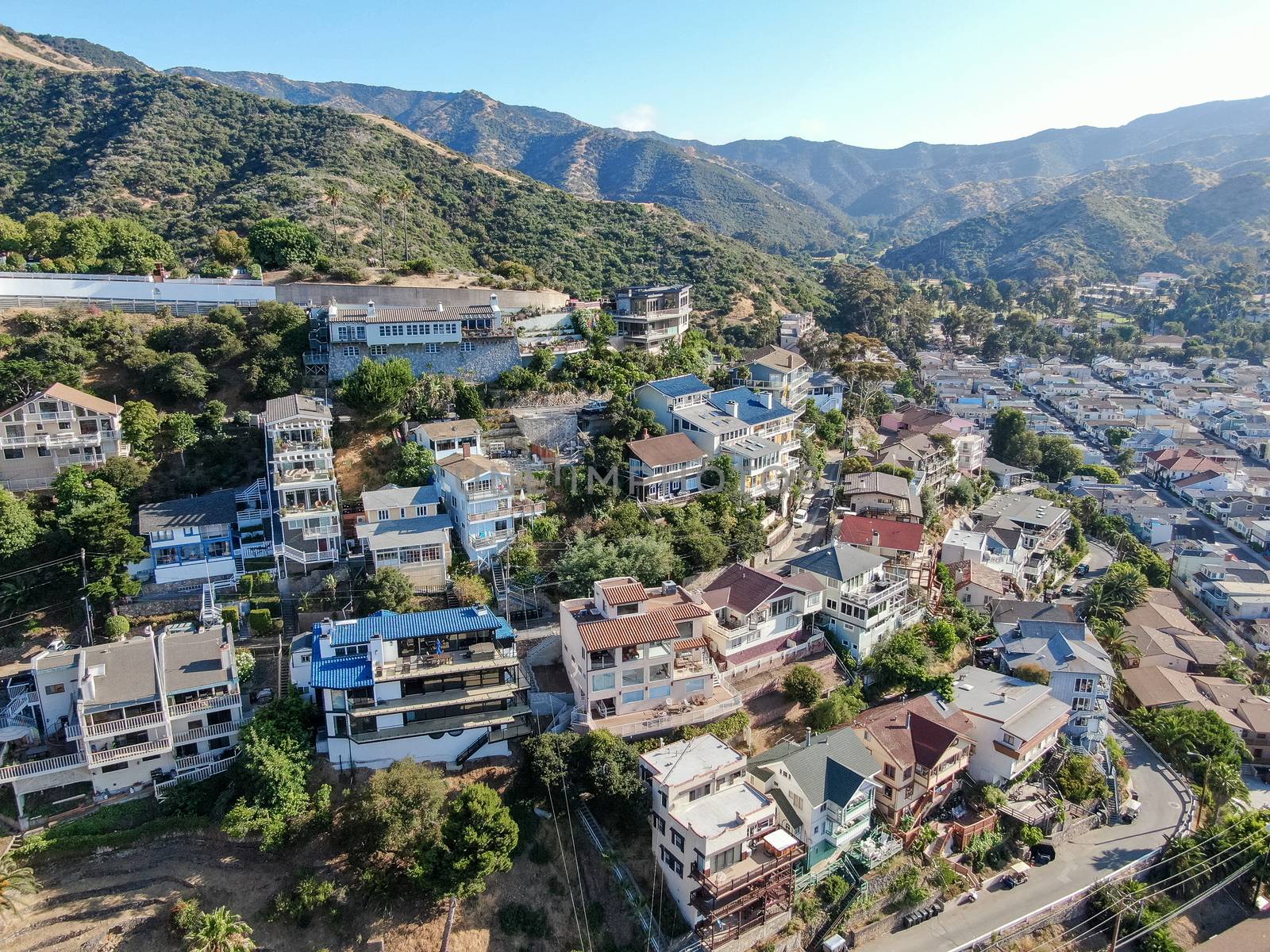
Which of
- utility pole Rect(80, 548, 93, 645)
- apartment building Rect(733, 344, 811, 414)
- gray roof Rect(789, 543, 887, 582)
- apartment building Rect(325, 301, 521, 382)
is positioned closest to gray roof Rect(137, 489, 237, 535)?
utility pole Rect(80, 548, 93, 645)

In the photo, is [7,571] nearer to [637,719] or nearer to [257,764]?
[257,764]

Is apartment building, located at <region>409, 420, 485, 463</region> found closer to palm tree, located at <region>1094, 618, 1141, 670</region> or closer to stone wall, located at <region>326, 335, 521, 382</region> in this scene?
stone wall, located at <region>326, 335, 521, 382</region>

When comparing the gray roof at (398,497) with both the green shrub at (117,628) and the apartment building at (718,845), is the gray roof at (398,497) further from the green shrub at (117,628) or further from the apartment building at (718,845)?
the apartment building at (718,845)

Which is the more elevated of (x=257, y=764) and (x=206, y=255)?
(x=206, y=255)

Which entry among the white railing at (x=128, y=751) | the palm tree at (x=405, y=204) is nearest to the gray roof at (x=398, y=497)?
the white railing at (x=128, y=751)

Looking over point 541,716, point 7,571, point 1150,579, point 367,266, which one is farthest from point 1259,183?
point 7,571

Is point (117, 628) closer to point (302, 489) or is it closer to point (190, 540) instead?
point (190, 540)
